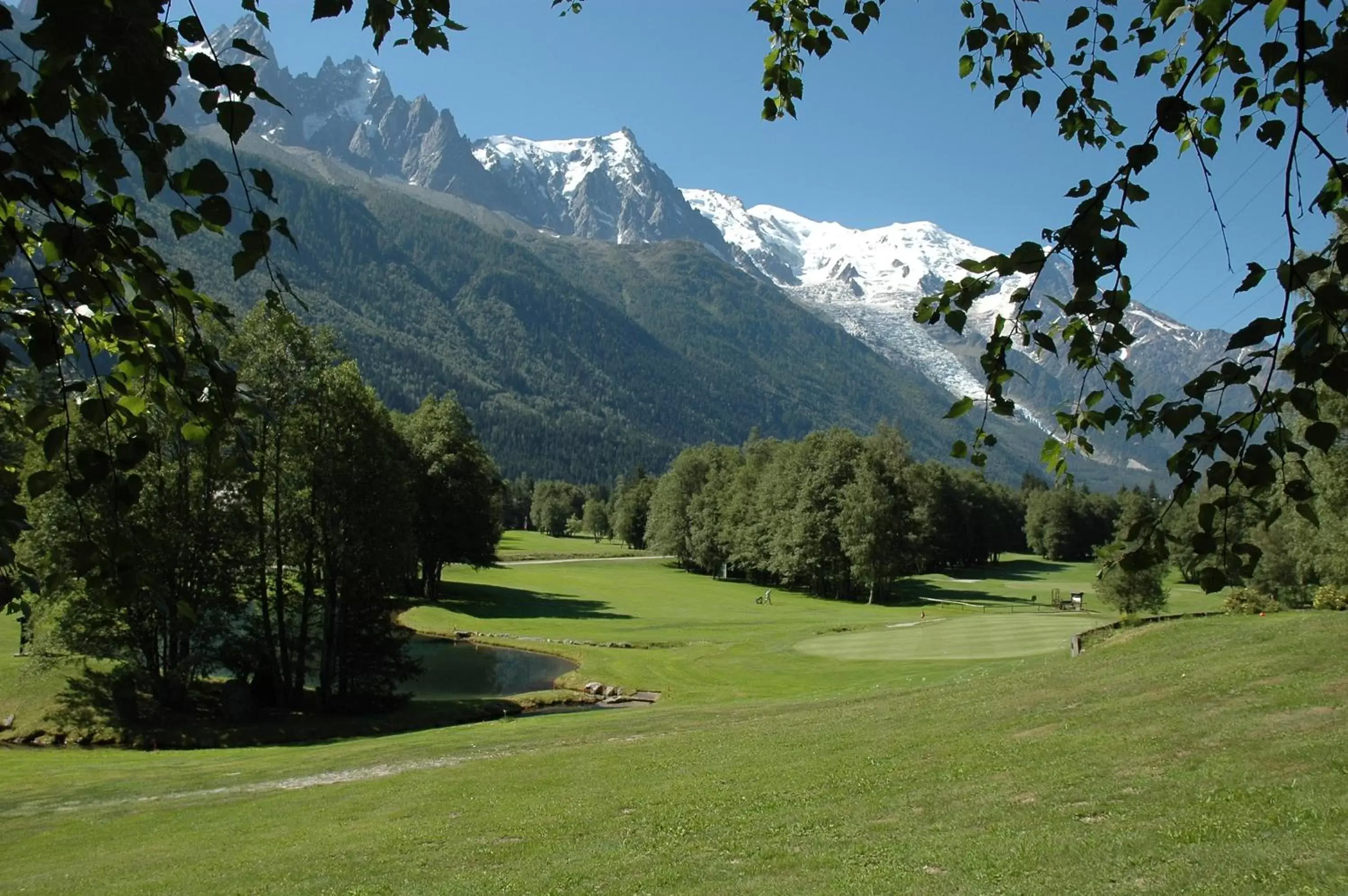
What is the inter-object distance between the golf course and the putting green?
710cm

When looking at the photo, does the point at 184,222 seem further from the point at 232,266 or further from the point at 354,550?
the point at 354,550

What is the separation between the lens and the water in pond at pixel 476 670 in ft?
107

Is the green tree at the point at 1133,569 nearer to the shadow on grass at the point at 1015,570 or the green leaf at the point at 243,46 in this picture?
the green leaf at the point at 243,46

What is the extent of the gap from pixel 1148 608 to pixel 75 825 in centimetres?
4336

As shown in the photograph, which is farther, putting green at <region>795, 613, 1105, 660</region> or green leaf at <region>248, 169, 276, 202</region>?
putting green at <region>795, 613, 1105, 660</region>

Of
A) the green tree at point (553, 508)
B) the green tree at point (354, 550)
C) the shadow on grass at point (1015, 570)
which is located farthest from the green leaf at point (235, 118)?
the green tree at point (553, 508)

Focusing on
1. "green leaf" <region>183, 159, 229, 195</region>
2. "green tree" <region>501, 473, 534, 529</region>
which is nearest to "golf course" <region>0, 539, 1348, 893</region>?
"green leaf" <region>183, 159, 229, 195</region>

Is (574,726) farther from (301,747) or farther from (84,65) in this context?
(84,65)

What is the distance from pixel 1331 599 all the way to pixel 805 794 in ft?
76.5

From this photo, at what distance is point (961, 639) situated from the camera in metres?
35.8

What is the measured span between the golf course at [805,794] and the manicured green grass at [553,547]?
227 ft

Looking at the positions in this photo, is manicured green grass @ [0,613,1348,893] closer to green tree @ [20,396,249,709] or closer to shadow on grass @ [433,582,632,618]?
green tree @ [20,396,249,709]

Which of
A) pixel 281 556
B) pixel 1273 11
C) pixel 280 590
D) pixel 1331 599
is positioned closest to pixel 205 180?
pixel 1273 11

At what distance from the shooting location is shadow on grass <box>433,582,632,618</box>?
167 ft
